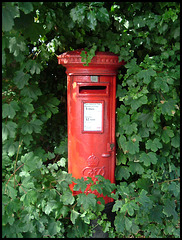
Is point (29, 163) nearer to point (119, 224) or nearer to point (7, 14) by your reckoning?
point (119, 224)

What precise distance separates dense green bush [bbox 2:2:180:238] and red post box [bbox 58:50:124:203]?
0.12 m

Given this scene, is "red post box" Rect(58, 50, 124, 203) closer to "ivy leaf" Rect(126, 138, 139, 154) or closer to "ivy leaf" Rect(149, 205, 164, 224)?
"ivy leaf" Rect(126, 138, 139, 154)

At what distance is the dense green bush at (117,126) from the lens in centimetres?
227

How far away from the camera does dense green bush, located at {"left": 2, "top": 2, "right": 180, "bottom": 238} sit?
2270mm

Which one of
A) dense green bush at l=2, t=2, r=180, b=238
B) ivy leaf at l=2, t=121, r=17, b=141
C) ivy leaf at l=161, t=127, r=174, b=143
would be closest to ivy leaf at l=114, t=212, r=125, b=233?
dense green bush at l=2, t=2, r=180, b=238

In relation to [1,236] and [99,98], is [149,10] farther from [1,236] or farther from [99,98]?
[1,236]

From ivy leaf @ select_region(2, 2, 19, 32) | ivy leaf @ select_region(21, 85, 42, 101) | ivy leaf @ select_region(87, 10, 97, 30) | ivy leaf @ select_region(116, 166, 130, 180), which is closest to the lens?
ivy leaf @ select_region(2, 2, 19, 32)

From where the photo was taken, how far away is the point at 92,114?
2416 mm

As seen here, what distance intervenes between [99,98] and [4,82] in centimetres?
90

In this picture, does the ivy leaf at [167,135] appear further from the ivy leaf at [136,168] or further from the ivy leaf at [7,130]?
the ivy leaf at [7,130]

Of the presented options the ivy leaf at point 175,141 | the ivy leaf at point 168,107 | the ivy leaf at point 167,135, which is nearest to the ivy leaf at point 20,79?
the ivy leaf at point 168,107

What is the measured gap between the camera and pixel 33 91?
8.01 feet

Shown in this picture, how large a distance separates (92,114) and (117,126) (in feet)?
1.20

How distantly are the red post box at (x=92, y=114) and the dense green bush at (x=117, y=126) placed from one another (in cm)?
12
